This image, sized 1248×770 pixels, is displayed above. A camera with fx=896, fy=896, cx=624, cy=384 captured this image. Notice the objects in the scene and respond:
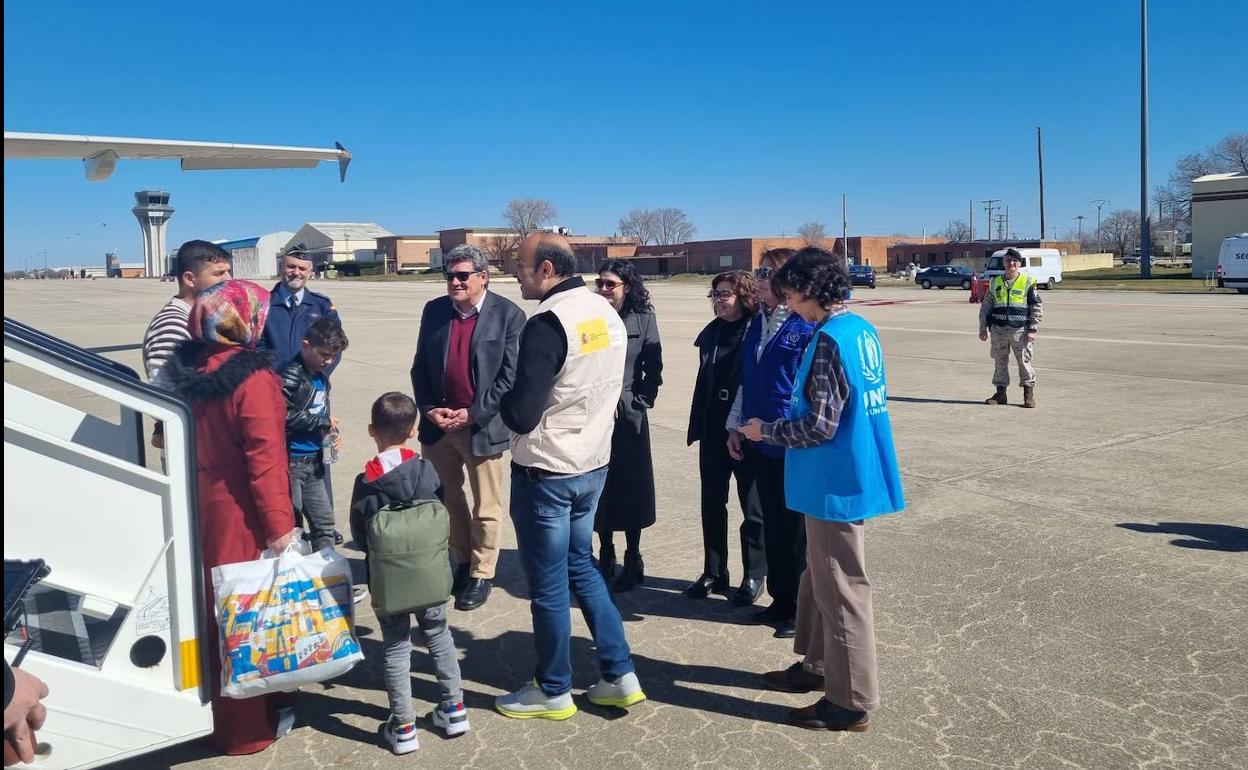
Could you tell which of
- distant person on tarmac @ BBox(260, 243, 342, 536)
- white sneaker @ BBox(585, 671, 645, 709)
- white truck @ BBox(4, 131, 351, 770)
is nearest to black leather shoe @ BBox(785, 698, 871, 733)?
white sneaker @ BBox(585, 671, 645, 709)

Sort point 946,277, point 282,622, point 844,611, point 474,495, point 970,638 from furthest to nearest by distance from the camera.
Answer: point 946,277, point 474,495, point 970,638, point 844,611, point 282,622

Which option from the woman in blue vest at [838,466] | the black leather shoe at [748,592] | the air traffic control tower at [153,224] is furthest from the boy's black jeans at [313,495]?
the air traffic control tower at [153,224]

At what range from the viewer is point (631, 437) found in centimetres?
470

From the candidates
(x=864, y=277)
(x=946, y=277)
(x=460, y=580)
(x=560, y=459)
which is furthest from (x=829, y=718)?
(x=864, y=277)

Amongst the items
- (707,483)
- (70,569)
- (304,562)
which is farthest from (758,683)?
(70,569)

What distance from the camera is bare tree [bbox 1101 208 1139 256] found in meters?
124

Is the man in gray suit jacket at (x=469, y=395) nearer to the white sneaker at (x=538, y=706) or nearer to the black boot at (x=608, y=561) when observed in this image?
the black boot at (x=608, y=561)

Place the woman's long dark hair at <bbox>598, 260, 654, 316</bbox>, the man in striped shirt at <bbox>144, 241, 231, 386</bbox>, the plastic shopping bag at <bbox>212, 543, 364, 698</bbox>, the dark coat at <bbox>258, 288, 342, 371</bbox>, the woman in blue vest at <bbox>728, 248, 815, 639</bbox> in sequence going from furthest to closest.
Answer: the dark coat at <bbox>258, 288, 342, 371</bbox>
the woman's long dark hair at <bbox>598, 260, 654, 316</bbox>
the woman in blue vest at <bbox>728, 248, 815, 639</bbox>
the man in striped shirt at <bbox>144, 241, 231, 386</bbox>
the plastic shopping bag at <bbox>212, 543, 364, 698</bbox>

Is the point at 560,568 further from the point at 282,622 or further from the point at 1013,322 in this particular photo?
the point at 1013,322

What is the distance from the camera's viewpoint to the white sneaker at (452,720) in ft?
11.4

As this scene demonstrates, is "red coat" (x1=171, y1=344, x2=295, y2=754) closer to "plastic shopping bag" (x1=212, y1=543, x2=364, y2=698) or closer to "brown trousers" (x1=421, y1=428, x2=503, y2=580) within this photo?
"plastic shopping bag" (x1=212, y1=543, x2=364, y2=698)

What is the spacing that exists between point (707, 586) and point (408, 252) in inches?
4232

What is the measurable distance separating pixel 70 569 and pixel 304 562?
27.6 inches

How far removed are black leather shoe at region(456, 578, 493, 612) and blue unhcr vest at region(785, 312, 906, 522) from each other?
6.88 feet
